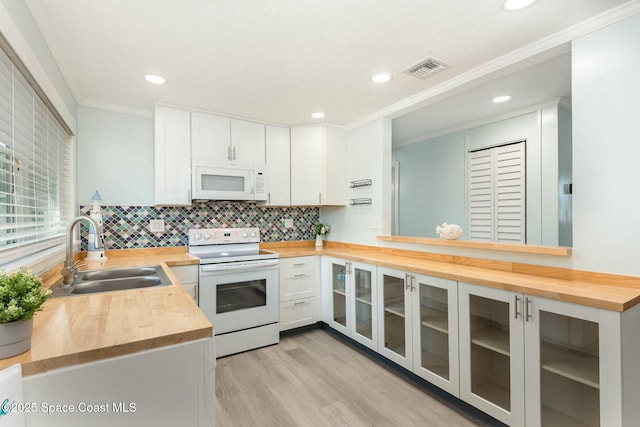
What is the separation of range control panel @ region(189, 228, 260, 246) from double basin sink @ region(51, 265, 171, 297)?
2.68 feet

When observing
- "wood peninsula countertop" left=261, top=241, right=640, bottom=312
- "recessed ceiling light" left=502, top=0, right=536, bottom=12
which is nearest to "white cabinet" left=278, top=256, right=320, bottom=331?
"wood peninsula countertop" left=261, top=241, right=640, bottom=312

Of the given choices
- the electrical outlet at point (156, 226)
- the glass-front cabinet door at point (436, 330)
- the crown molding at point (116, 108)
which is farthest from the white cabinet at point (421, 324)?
the crown molding at point (116, 108)

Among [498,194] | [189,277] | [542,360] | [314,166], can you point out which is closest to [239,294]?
[189,277]

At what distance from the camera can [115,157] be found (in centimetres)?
285

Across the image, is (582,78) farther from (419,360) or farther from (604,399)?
(419,360)

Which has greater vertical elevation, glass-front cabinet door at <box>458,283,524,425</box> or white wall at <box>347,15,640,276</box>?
white wall at <box>347,15,640,276</box>

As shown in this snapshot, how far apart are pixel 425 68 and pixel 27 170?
Answer: 2.49 meters

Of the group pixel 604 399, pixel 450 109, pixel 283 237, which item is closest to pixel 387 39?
pixel 450 109

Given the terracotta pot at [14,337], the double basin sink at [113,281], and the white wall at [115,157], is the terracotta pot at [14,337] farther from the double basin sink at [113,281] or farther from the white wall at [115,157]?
the white wall at [115,157]

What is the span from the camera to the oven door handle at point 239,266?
2.62 metres

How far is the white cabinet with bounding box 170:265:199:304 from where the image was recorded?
2553 millimetres

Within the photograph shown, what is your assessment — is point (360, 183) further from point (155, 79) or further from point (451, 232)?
point (155, 79)

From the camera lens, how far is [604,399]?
4.39 feet

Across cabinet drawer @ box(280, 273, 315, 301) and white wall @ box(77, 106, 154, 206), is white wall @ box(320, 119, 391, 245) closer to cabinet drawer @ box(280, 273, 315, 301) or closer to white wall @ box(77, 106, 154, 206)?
cabinet drawer @ box(280, 273, 315, 301)
